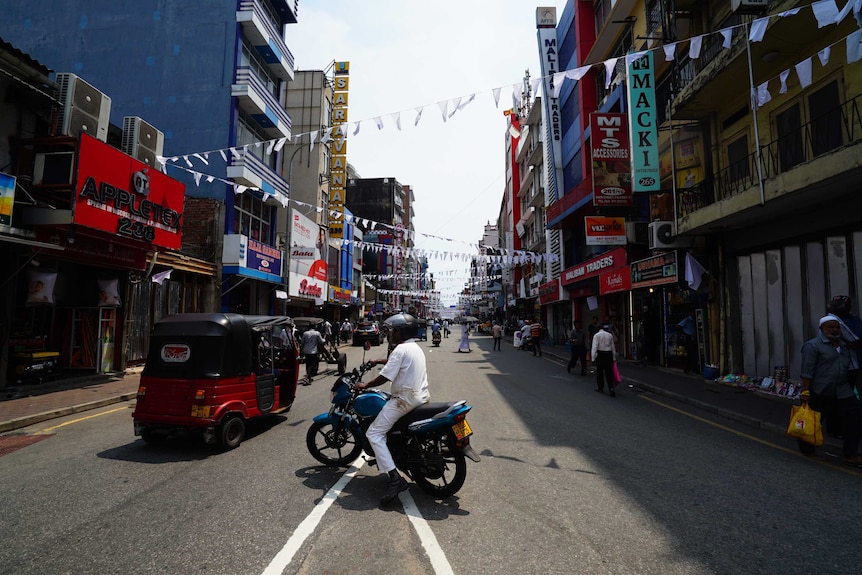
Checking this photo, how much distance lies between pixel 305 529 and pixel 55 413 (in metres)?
7.83

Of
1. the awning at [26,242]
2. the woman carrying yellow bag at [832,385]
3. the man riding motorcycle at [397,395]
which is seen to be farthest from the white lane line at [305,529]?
the awning at [26,242]

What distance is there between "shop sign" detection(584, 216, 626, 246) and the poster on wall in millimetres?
16009

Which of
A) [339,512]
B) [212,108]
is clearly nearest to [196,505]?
[339,512]

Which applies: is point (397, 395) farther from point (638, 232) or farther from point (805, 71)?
point (638, 232)

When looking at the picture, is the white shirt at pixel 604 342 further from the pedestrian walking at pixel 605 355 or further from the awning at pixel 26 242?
the awning at pixel 26 242

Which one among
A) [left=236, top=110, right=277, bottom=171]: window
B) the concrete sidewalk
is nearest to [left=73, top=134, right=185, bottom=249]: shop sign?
the concrete sidewalk

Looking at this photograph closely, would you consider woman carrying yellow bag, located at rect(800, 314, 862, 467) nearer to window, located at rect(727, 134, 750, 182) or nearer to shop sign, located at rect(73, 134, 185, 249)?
window, located at rect(727, 134, 750, 182)

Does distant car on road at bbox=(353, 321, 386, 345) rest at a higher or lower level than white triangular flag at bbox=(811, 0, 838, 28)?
lower

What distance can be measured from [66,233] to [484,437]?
11.5 meters

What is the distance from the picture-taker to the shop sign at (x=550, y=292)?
30.6 metres

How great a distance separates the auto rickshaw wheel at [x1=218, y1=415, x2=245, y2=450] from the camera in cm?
595

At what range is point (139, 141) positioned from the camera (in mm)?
14078

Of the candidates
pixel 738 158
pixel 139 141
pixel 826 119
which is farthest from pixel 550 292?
pixel 139 141

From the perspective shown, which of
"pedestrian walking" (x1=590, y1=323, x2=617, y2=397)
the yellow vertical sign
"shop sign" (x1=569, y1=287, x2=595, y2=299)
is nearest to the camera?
"pedestrian walking" (x1=590, y1=323, x2=617, y2=397)
